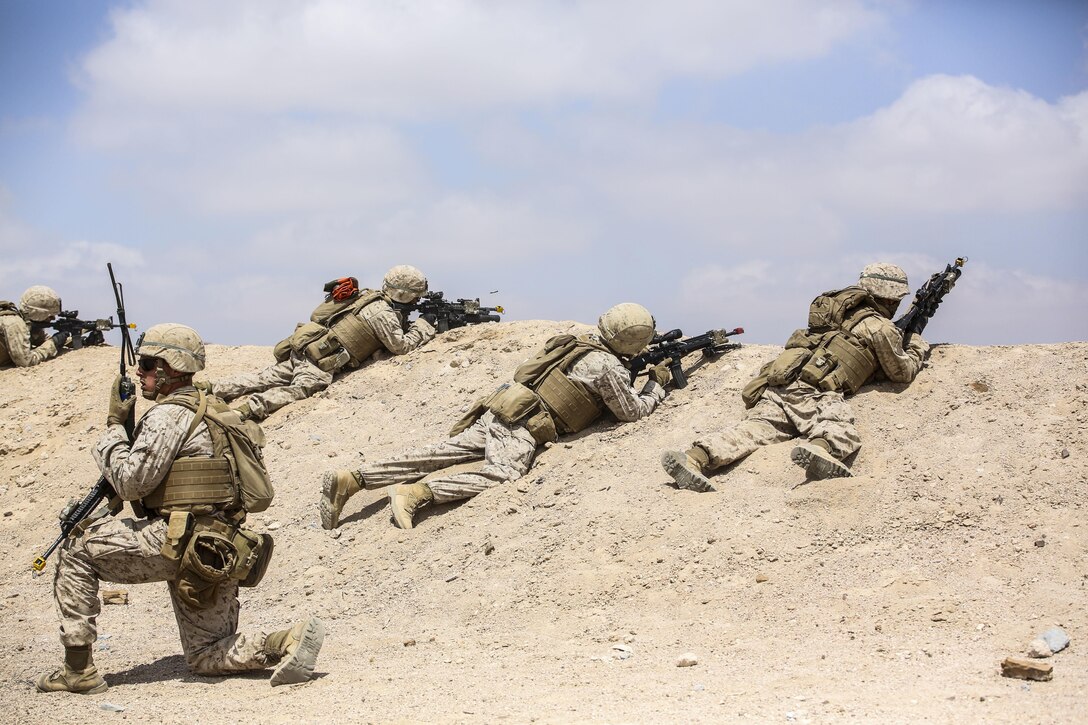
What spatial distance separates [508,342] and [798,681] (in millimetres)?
8452

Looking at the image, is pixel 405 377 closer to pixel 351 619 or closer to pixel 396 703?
Answer: pixel 351 619

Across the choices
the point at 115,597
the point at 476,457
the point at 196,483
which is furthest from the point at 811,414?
the point at 115,597

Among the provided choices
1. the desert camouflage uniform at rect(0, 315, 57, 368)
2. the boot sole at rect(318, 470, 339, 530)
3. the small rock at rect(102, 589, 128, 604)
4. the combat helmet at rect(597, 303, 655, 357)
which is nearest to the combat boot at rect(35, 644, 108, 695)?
the small rock at rect(102, 589, 128, 604)

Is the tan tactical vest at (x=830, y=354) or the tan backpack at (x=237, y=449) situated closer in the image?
the tan backpack at (x=237, y=449)

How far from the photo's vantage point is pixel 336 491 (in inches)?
389

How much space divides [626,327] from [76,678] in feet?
18.8

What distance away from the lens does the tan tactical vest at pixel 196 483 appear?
6320 millimetres

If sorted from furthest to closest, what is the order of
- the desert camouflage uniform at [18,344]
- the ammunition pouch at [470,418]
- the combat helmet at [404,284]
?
the desert camouflage uniform at [18,344], the combat helmet at [404,284], the ammunition pouch at [470,418]

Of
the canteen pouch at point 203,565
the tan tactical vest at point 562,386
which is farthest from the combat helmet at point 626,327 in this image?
the canteen pouch at point 203,565

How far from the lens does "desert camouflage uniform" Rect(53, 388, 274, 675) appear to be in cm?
625

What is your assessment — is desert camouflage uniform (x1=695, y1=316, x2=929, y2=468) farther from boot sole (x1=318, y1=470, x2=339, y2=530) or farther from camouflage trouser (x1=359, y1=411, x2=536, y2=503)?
boot sole (x1=318, y1=470, x2=339, y2=530)

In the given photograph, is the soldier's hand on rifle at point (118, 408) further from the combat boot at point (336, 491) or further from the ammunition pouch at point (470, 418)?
the ammunition pouch at point (470, 418)

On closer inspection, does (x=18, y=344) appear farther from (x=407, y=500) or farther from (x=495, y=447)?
(x=495, y=447)

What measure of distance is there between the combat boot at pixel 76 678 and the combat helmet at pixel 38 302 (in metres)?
11.9
